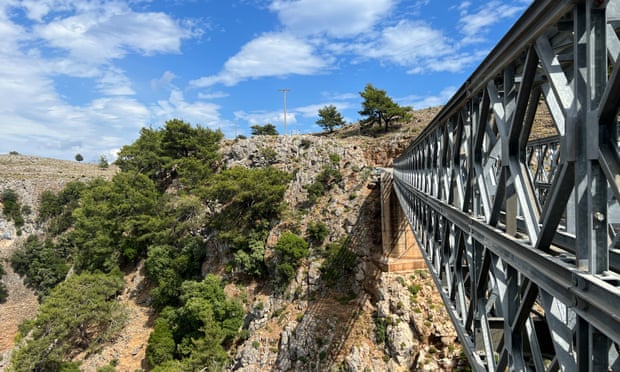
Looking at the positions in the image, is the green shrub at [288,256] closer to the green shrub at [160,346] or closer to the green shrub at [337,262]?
the green shrub at [337,262]

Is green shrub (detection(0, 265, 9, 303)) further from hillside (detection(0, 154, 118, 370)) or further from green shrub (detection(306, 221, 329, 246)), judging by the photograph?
green shrub (detection(306, 221, 329, 246))

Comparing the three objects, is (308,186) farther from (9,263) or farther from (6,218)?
(6,218)

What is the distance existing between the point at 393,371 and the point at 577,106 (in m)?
17.4

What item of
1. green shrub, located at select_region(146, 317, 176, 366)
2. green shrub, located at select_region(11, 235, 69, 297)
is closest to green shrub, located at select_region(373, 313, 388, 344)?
green shrub, located at select_region(146, 317, 176, 366)

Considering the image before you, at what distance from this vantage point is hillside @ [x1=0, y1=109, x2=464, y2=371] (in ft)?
53.7

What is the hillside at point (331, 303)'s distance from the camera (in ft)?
53.7

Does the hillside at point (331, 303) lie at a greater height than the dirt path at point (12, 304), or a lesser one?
greater

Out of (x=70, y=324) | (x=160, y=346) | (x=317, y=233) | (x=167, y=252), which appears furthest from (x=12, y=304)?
(x=317, y=233)

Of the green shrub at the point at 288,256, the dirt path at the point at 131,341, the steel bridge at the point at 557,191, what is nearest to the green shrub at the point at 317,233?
the green shrub at the point at 288,256

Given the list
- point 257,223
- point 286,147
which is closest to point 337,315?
point 257,223

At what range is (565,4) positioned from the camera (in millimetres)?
1640

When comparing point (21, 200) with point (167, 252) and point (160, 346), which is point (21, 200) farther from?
point (160, 346)

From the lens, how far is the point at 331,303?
20.1m

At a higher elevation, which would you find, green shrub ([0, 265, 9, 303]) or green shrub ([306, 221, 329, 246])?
green shrub ([306, 221, 329, 246])
